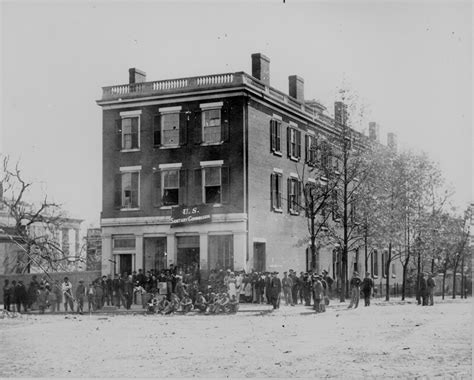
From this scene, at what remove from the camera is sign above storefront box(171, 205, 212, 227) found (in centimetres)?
3080

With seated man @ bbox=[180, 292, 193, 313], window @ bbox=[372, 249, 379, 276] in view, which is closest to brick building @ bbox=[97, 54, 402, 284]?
seated man @ bbox=[180, 292, 193, 313]

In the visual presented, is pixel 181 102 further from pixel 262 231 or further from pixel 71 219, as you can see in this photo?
pixel 71 219

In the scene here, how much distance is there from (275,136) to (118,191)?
836 cm

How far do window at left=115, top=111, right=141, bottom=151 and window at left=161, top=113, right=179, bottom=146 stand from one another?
138 cm

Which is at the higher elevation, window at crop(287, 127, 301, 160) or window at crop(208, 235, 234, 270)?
window at crop(287, 127, 301, 160)

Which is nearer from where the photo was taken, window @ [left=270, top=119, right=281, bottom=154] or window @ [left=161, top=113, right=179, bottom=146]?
window @ [left=161, top=113, right=179, bottom=146]

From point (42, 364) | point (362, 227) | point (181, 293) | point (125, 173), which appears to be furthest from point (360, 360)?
point (125, 173)

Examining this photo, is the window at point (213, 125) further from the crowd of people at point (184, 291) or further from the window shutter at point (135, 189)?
the crowd of people at point (184, 291)

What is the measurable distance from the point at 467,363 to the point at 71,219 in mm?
29447

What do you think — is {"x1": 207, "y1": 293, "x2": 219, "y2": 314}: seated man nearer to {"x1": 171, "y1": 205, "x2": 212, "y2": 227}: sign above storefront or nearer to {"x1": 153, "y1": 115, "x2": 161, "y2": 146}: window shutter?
{"x1": 171, "y1": 205, "x2": 212, "y2": 227}: sign above storefront

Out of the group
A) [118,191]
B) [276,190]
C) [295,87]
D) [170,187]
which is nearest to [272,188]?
[276,190]

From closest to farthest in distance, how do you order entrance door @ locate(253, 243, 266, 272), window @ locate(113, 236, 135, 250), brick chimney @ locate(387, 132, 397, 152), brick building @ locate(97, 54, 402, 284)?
1. brick chimney @ locate(387, 132, 397, 152)
2. brick building @ locate(97, 54, 402, 284)
3. entrance door @ locate(253, 243, 266, 272)
4. window @ locate(113, 236, 135, 250)

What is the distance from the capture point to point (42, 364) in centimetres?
1280

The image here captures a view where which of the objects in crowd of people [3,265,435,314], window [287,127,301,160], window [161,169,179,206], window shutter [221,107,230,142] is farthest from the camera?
window [287,127,301,160]
